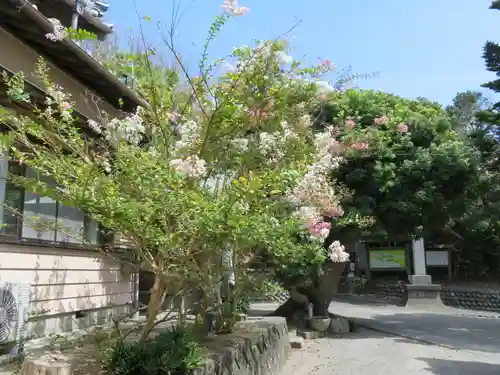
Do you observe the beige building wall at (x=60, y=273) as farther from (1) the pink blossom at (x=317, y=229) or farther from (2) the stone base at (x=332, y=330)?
(2) the stone base at (x=332, y=330)

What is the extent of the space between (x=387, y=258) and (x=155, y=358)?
2701cm

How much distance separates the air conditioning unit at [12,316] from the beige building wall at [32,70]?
2.71 metres

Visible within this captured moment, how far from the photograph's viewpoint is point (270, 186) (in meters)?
5.60

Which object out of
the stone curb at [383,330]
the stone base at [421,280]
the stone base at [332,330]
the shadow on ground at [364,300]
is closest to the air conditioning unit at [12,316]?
the stone base at [332,330]

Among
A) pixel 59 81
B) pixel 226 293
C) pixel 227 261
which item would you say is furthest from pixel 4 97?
pixel 226 293

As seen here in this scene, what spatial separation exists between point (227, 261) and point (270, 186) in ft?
6.92

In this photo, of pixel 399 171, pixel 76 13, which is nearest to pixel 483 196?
pixel 399 171

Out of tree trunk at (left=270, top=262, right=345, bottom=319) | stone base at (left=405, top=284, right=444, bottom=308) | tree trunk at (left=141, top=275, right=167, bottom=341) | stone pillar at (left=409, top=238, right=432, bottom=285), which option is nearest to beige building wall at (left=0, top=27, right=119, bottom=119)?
tree trunk at (left=141, top=275, right=167, bottom=341)

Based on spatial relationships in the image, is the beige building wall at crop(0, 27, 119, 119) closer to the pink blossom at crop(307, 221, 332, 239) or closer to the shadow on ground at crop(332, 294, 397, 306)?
the pink blossom at crop(307, 221, 332, 239)

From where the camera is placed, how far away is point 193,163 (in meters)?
5.36

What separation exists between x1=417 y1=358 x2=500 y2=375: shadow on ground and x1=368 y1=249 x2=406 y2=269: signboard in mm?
19614

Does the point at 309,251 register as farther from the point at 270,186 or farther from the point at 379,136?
the point at 379,136

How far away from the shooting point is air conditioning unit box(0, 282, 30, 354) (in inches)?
249

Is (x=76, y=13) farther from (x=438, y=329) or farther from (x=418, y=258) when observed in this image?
(x=418, y=258)
